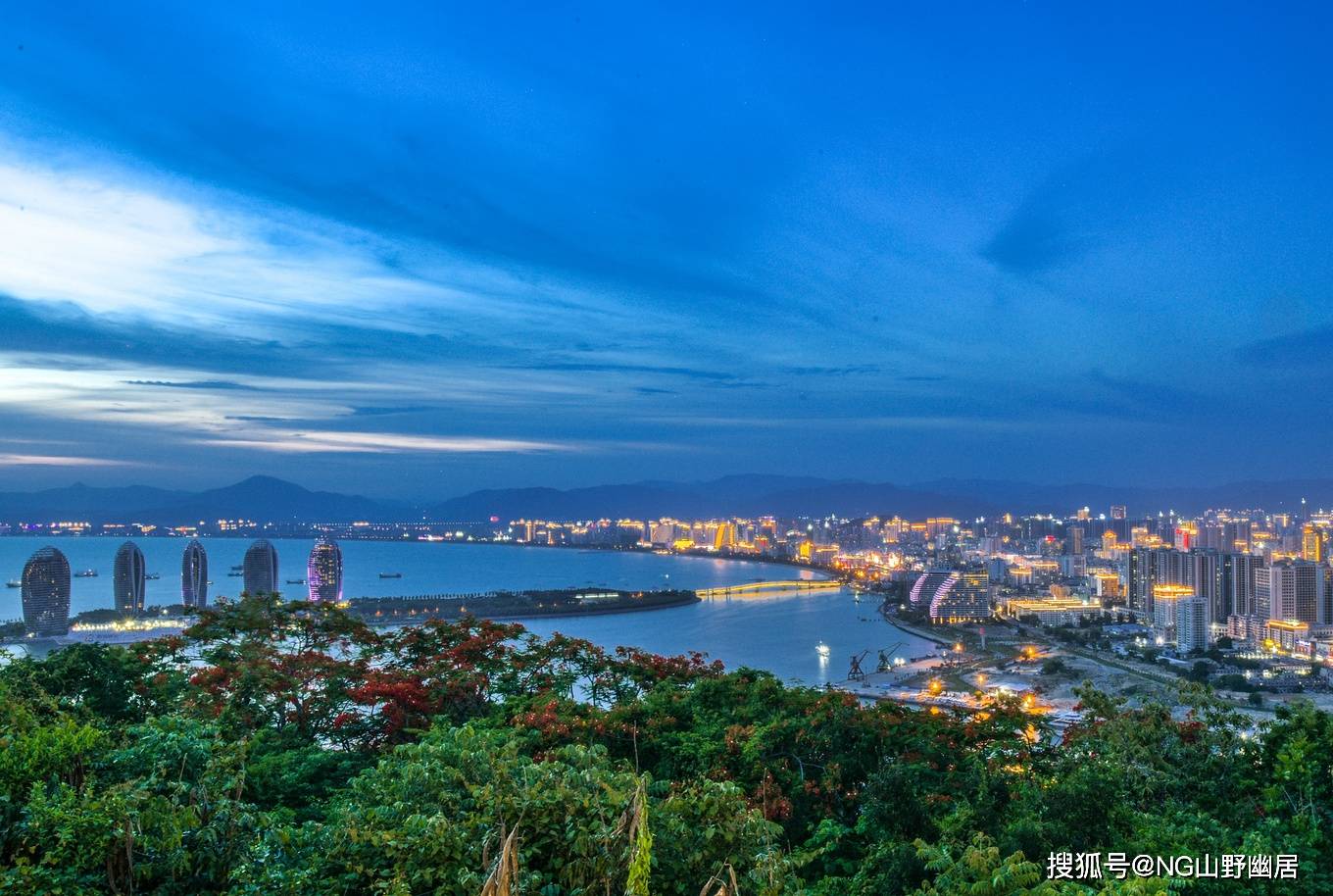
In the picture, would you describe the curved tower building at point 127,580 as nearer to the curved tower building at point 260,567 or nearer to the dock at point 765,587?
the curved tower building at point 260,567

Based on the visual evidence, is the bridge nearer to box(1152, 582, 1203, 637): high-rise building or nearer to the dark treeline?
box(1152, 582, 1203, 637): high-rise building

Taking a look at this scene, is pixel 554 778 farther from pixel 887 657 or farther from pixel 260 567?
pixel 260 567

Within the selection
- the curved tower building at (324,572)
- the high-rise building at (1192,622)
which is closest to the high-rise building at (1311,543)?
the high-rise building at (1192,622)

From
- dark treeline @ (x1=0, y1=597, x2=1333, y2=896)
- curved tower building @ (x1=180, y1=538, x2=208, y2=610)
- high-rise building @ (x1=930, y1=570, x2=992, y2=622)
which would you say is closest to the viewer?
dark treeline @ (x1=0, y1=597, x2=1333, y2=896)

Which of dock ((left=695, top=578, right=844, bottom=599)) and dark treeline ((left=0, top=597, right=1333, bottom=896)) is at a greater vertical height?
dark treeline ((left=0, top=597, right=1333, bottom=896))

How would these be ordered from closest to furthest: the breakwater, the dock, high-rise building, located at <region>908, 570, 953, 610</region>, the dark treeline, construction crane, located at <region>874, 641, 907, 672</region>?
the dark treeline < construction crane, located at <region>874, 641, 907, 672</region> < the breakwater < high-rise building, located at <region>908, 570, 953, 610</region> < the dock

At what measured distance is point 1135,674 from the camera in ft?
49.4

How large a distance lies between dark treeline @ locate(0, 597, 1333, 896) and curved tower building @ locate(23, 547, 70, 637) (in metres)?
13.8

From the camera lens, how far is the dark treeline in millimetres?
1468

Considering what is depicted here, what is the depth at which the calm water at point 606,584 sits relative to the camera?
686 inches

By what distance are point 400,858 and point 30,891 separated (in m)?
0.60

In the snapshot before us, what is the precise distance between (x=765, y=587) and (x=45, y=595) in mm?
22571

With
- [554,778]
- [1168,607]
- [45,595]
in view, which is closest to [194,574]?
[45,595]

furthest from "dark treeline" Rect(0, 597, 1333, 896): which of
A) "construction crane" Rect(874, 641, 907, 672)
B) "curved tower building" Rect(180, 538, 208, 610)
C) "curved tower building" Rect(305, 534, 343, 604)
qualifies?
"curved tower building" Rect(180, 538, 208, 610)
